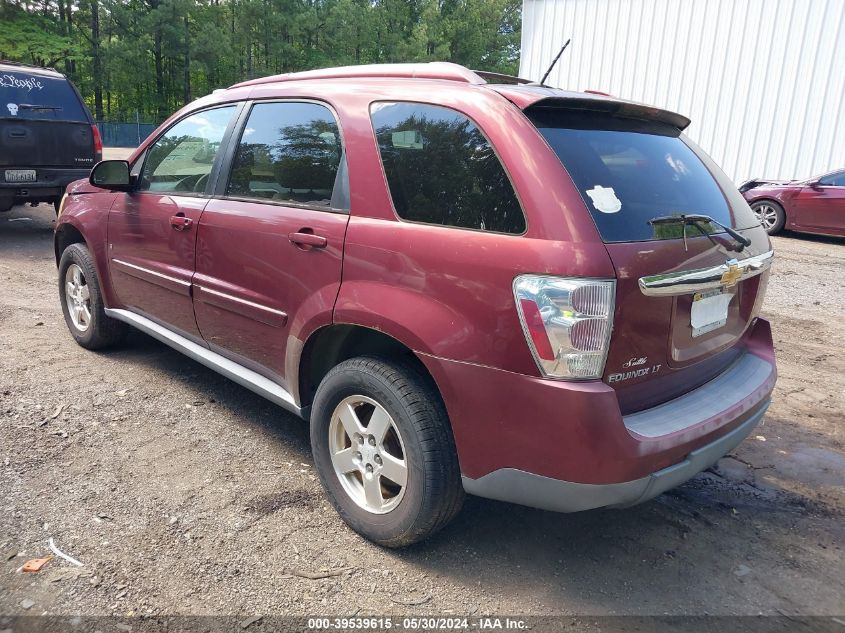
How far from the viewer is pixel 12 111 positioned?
8.00 meters

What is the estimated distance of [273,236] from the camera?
289cm

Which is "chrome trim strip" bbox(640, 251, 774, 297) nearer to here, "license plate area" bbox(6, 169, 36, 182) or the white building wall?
"license plate area" bbox(6, 169, 36, 182)

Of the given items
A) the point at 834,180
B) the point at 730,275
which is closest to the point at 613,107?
the point at 730,275

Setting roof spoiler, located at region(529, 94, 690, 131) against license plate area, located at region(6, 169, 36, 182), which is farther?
license plate area, located at region(6, 169, 36, 182)

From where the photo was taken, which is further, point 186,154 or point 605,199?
point 186,154

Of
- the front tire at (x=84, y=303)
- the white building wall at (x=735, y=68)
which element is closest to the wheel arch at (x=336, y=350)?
the front tire at (x=84, y=303)

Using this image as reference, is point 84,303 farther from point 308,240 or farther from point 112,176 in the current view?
point 308,240

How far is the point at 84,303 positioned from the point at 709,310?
4247 millimetres

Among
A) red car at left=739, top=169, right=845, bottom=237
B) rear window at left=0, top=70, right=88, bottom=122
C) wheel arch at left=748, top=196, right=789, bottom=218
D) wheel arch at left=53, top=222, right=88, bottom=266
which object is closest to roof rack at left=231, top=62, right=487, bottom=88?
wheel arch at left=53, top=222, right=88, bottom=266

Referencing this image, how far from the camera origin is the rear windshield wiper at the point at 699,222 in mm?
2301

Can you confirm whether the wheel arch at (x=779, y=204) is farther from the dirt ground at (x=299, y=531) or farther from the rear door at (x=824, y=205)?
the dirt ground at (x=299, y=531)

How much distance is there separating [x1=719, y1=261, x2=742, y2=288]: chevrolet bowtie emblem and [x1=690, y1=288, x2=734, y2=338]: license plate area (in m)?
0.04

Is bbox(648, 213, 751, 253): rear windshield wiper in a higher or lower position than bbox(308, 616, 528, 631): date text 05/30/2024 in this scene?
higher

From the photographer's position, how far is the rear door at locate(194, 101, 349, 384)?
8.86 ft
